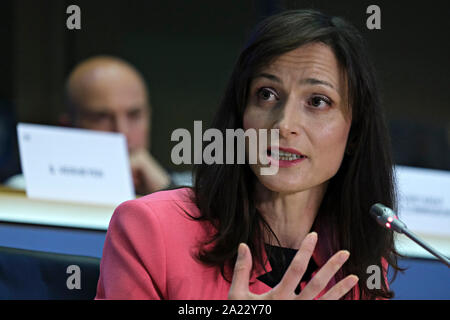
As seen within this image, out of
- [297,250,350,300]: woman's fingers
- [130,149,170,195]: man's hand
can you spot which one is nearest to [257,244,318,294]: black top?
[297,250,350,300]: woman's fingers

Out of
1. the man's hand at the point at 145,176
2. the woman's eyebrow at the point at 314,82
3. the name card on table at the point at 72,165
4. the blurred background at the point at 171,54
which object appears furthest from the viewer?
the blurred background at the point at 171,54

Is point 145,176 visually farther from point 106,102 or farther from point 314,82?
point 314,82

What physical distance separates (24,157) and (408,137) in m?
2.30

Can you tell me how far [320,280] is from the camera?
1120 millimetres

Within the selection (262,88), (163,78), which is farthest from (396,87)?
(262,88)

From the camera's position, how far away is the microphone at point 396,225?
1.18 metres

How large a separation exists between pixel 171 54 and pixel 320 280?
4608 millimetres

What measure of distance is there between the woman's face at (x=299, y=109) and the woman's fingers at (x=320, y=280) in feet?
0.83

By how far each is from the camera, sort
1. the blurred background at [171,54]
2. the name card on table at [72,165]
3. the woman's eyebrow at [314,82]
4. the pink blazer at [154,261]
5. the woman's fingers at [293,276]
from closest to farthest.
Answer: the woman's fingers at [293,276] < the pink blazer at [154,261] < the woman's eyebrow at [314,82] < the name card on table at [72,165] < the blurred background at [171,54]

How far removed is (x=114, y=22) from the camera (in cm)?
531

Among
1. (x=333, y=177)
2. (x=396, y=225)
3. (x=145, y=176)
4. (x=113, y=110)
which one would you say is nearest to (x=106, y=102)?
(x=113, y=110)

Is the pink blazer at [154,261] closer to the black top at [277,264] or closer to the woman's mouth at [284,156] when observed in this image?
the black top at [277,264]

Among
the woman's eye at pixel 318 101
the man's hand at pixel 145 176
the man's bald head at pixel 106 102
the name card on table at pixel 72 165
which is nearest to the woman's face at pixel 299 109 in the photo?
the woman's eye at pixel 318 101

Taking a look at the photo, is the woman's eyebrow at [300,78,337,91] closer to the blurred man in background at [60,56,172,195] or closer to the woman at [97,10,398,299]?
the woman at [97,10,398,299]
